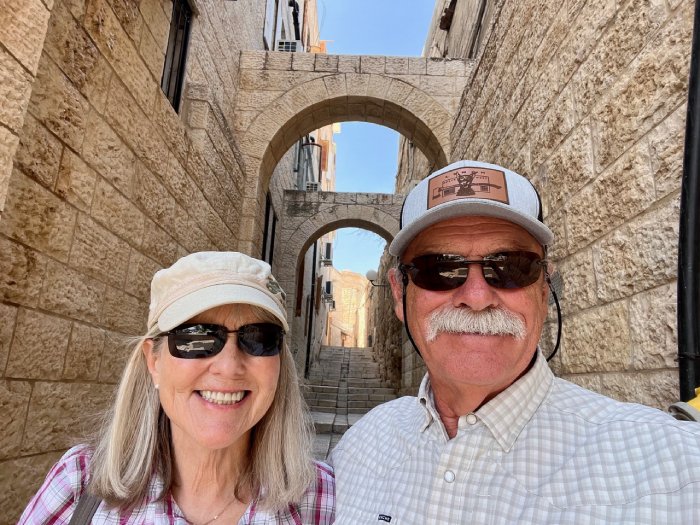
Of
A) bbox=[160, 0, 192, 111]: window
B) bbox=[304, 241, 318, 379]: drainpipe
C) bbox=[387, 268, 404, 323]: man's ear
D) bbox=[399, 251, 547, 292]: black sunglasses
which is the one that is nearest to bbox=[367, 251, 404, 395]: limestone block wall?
bbox=[304, 241, 318, 379]: drainpipe

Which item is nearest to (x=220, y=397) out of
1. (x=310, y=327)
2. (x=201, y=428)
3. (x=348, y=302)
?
(x=201, y=428)

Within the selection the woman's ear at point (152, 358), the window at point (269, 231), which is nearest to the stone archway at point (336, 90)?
the window at point (269, 231)

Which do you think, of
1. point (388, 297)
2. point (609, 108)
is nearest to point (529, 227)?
point (609, 108)

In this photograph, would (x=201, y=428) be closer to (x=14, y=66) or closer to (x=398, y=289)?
(x=398, y=289)

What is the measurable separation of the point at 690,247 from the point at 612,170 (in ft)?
1.96

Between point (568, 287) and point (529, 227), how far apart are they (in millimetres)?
1124

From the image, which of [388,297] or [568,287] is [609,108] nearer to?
[568,287]

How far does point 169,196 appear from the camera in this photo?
3594 mm

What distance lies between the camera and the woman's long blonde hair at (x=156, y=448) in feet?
4.01

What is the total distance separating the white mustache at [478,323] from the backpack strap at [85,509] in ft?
3.09

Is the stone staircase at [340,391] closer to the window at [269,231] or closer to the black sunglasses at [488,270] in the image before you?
the window at [269,231]

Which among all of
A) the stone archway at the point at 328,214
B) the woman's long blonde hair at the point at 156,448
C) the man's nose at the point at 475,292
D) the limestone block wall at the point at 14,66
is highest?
the stone archway at the point at 328,214

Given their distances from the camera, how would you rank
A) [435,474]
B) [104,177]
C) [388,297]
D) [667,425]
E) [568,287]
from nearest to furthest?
1. [667,425]
2. [435,474]
3. [568,287]
4. [104,177]
5. [388,297]

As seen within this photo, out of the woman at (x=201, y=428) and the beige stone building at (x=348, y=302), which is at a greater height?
the beige stone building at (x=348, y=302)
